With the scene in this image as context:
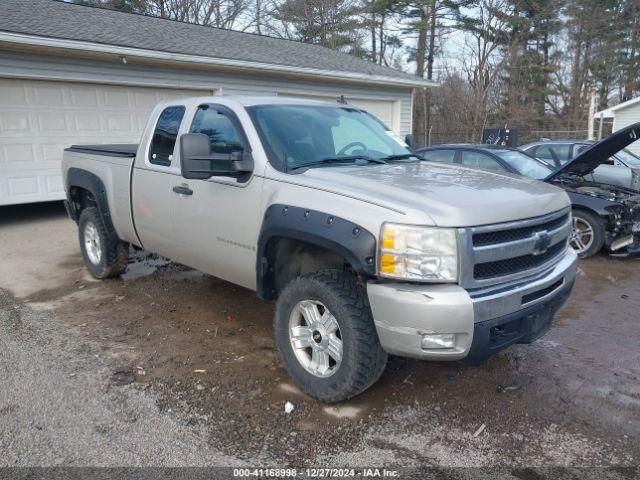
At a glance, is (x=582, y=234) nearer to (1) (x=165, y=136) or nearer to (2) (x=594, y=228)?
(2) (x=594, y=228)

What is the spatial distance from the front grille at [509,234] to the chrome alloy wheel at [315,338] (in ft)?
3.24

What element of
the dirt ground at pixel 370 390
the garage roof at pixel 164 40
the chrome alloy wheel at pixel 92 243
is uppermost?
the garage roof at pixel 164 40

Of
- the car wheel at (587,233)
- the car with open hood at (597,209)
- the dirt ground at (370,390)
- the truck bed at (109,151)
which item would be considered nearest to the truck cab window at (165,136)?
the truck bed at (109,151)

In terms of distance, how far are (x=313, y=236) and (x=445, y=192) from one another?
33.1 inches

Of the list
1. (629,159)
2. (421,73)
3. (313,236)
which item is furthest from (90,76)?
(421,73)

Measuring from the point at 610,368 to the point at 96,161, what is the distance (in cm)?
526

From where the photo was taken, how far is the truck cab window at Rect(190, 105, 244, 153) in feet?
13.6

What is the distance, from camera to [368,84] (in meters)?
16.2

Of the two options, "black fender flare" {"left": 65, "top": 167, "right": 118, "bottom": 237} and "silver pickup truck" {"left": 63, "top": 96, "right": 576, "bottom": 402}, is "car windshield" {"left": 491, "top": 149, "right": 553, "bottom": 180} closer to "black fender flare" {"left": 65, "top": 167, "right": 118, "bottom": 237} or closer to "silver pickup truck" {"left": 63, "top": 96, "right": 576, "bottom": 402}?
"silver pickup truck" {"left": 63, "top": 96, "right": 576, "bottom": 402}

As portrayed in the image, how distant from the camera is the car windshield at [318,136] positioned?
3.90 meters

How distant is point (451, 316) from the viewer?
2.80 m

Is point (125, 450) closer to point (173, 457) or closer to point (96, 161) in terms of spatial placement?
point (173, 457)

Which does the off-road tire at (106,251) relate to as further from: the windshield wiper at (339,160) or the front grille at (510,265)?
the front grille at (510,265)

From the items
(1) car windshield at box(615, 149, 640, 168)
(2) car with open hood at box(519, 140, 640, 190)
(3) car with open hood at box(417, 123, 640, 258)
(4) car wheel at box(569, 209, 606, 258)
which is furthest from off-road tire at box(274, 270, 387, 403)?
(1) car windshield at box(615, 149, 640, 168)
